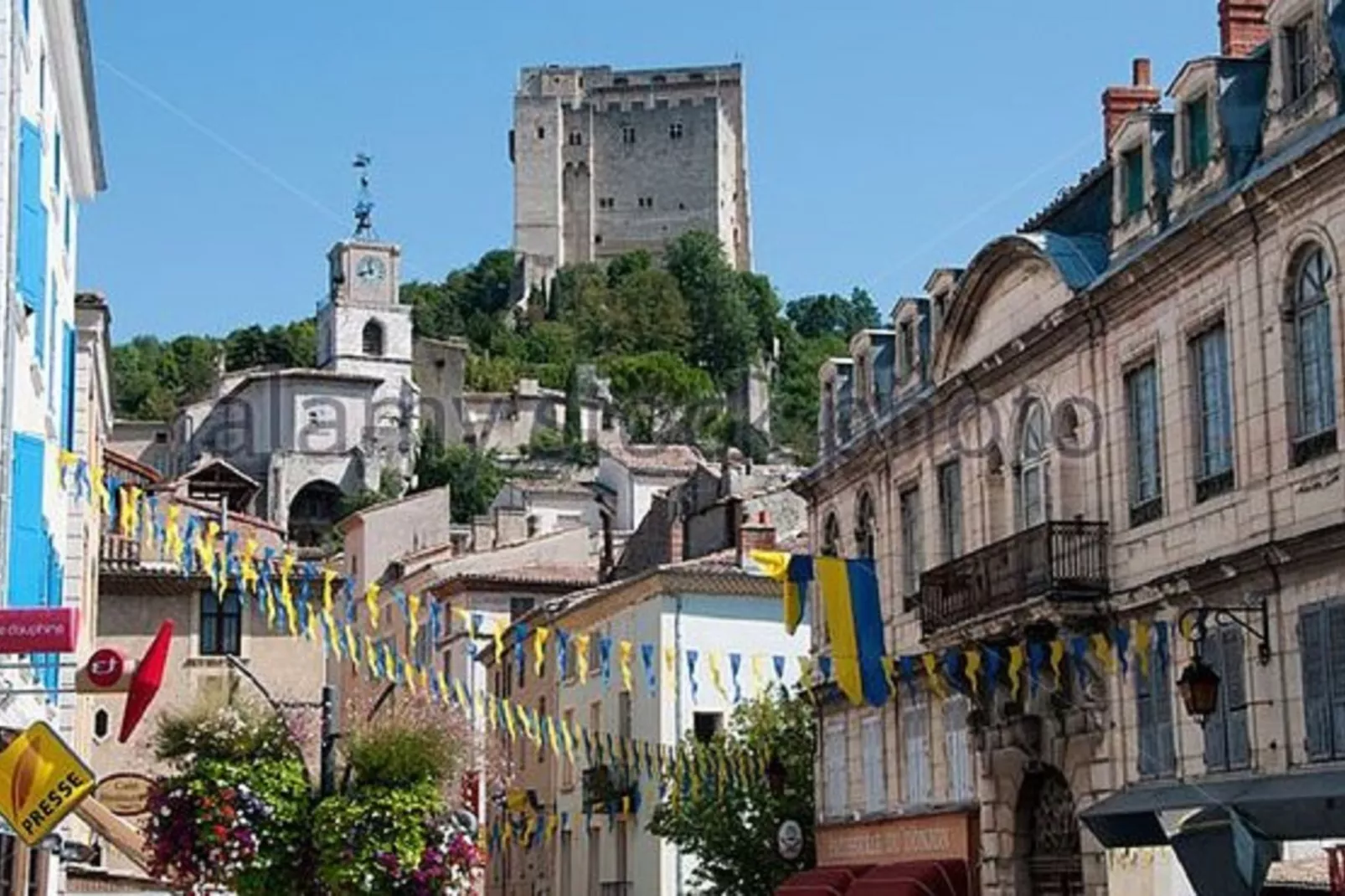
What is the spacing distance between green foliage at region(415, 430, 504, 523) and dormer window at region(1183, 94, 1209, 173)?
101 m

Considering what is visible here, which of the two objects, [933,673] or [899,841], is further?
[899,841]

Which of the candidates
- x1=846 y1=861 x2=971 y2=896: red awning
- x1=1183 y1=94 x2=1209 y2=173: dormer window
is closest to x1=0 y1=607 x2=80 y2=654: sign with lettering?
x1=1183 y1=94 x2=1209 y2=173: dormer window

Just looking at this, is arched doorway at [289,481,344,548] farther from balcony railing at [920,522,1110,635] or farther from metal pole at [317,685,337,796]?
metal pole at [317,685,337,796]

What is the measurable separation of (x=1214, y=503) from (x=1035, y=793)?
6.57 meters

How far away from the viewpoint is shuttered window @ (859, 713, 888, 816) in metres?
34.2

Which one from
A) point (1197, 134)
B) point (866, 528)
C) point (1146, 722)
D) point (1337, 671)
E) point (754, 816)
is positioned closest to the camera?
point (1337, 671)

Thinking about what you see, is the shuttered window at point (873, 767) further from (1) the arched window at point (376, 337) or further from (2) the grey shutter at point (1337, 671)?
(1) the arched window at point (376, 337)

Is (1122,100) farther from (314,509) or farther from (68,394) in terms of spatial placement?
(314,509)

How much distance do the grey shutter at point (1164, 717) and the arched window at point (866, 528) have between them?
10.1 meters

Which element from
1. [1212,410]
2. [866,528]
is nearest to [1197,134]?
[1212,410]

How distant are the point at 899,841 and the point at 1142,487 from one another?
918 cm

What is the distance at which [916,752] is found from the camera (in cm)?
3281

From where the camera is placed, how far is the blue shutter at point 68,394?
27.6m

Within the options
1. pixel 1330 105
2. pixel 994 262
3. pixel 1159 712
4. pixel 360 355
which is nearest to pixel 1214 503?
pixel 1159 712
